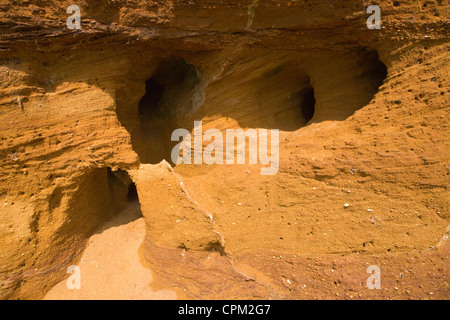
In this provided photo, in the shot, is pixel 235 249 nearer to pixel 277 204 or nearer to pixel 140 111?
pixel 277 204

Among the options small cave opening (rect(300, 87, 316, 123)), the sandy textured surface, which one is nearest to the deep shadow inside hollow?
small cave opening (rect(300, 87, 316, 123))

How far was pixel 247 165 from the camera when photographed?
2936 millimetres

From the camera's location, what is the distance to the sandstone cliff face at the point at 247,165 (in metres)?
2.28

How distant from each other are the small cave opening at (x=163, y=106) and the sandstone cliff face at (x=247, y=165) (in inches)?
28.3

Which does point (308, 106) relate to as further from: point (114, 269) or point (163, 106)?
point (114, 269)

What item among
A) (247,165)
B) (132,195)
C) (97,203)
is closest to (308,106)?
(247,165)

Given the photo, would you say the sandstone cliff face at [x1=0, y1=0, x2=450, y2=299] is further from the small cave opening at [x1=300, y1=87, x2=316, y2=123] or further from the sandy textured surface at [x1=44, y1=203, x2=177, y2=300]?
the small cave opening at [x1=300, y1=87, x2=316, y2=123]

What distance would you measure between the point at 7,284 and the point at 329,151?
3652mm

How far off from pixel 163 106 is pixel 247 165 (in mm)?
2022

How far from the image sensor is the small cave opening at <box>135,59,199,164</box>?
3.83 m

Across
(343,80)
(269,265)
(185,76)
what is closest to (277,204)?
(269,265)

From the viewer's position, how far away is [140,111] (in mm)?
4262

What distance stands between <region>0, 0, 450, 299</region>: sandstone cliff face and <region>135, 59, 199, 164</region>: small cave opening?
0.72 metres

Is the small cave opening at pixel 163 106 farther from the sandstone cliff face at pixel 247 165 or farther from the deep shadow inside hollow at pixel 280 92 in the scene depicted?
the sandstone cliff face at pixel 247 165
